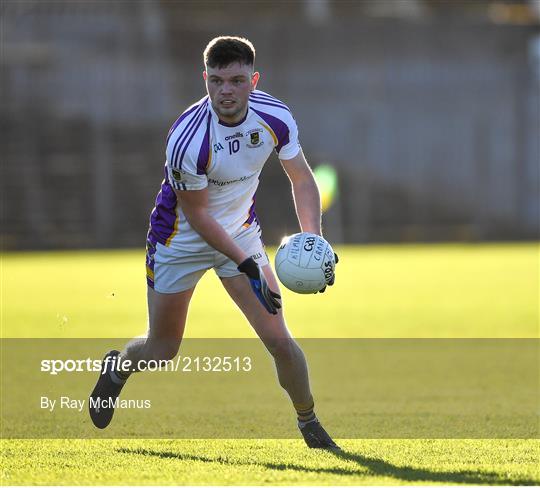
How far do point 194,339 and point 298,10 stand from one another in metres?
40.8

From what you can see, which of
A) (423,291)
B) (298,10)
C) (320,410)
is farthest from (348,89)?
(320,410)

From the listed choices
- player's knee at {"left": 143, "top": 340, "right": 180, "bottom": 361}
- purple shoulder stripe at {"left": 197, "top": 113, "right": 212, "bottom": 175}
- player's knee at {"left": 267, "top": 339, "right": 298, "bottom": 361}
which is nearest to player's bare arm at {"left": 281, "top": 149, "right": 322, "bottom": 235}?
purple shoulder stripe at {"left": 197, "top": 113, "right": 212, "bottom": 175}

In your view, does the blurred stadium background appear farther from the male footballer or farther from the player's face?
the player's face

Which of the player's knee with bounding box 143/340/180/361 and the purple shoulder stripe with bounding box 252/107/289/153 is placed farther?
the player's knee with bounding box 143/340/180/361

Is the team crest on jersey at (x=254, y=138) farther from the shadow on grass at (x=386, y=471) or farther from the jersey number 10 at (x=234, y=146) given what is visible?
the shadow on grass at (x=386, y=471)

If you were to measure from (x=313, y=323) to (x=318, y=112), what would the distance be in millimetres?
28034

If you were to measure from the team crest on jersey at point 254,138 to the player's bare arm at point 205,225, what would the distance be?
362 millimetres

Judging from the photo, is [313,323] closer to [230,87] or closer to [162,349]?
[162,349]

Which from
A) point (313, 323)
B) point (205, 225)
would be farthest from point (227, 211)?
point (313, 323)

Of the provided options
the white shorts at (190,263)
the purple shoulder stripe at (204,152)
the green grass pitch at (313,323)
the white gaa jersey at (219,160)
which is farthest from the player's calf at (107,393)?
the purple shoulder stripe at (204,152)

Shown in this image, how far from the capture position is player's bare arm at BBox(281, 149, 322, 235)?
22.7ft

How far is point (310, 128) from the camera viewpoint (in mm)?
42531

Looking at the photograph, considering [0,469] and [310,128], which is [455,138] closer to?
[310,128]

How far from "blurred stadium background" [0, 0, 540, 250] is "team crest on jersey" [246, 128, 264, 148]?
33158 mm
